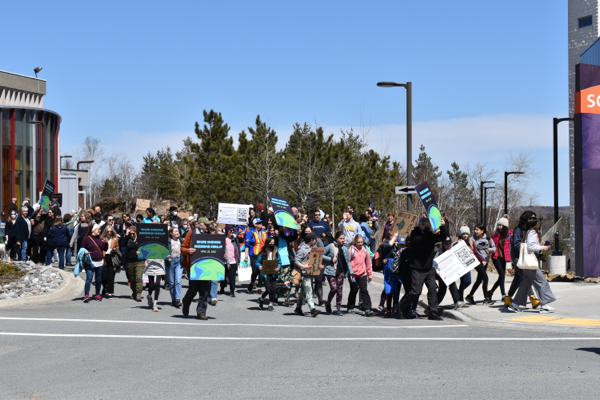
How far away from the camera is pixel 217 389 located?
6.97 metres

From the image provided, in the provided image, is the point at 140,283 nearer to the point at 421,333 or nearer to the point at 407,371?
the point at 421,333

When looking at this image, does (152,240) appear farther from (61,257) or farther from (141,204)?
(141,204)

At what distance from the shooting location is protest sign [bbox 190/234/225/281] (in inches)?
504

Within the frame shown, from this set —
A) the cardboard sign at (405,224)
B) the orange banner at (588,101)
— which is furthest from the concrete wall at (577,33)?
the cardboard sign at (405,224)

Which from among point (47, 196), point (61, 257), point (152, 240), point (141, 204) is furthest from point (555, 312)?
point (47, 196)

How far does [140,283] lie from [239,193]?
3047cm

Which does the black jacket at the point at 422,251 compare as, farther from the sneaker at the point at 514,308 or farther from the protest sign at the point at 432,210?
the sneaker at the point at 514,308

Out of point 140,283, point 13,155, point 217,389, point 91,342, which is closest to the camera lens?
point 217,389

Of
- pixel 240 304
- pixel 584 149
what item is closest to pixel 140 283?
pixel 240 304

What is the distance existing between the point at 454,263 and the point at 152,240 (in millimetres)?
5969

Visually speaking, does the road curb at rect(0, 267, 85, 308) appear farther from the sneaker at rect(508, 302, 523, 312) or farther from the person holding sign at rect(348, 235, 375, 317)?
the sneaker at rect(508, 302, 523, 312)

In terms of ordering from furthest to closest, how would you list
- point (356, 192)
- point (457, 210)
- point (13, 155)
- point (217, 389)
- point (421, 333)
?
point (457, 210) < point (356, 192) < point (13, 155) < point (421, 333) < point (217, 389)

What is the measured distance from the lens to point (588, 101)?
18.5 m

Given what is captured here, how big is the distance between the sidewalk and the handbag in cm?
89
